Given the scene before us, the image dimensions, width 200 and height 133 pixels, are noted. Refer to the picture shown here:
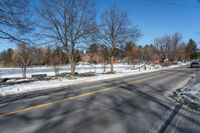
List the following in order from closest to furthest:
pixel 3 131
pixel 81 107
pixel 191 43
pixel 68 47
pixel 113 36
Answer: pixel 3 131
pixel 81 107
pixel 68 47
pixel 113 36
pixel 191 43

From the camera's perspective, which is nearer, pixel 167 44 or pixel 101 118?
pixel 101 118

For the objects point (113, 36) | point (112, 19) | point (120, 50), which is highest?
point (112, 19)

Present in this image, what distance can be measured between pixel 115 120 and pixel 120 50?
32867 mm

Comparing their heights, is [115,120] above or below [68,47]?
below

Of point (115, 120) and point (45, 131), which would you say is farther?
Result: point (115, 120)

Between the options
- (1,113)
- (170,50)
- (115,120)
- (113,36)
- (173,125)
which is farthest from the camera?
(170,50)

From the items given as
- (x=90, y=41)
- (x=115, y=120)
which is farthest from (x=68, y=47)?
(x=115, y=120)

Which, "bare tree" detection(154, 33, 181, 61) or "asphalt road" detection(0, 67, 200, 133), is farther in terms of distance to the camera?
"bare tree" detection(154, 33, 181, 61)

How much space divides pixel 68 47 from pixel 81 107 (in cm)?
2139

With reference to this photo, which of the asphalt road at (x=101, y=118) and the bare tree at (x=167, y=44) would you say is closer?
the asphalt road at (x=101, y=118)

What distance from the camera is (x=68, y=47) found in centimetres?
2867

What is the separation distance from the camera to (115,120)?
625 centimetres

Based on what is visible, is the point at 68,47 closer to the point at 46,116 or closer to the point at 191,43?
the point at 46,116

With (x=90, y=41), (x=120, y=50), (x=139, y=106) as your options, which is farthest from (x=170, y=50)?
(x=139, y=106)
